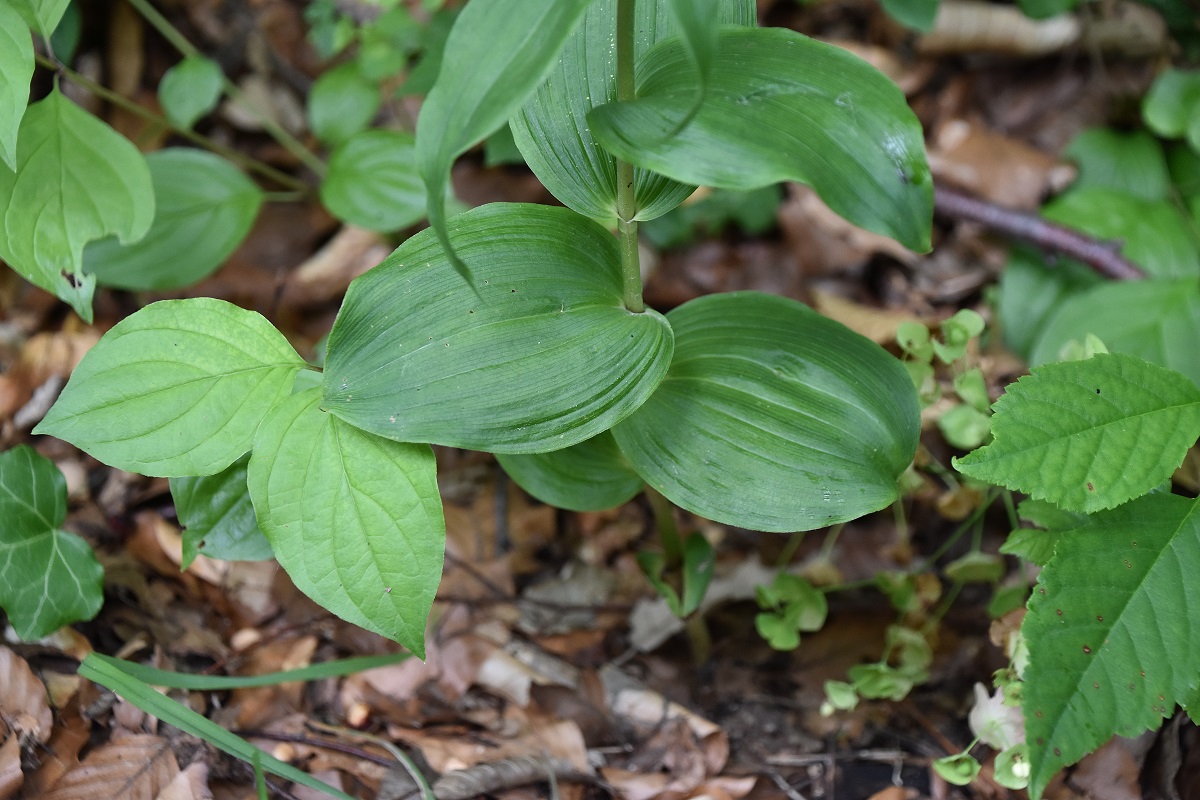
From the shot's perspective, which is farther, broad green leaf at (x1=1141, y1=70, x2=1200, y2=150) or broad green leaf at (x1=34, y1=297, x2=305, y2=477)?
broad green leaf at (x1=1141, y1=70, x2=1200, y2=150)

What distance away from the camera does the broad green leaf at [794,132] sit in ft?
3.43

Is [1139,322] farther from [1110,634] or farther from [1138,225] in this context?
[1110,634]

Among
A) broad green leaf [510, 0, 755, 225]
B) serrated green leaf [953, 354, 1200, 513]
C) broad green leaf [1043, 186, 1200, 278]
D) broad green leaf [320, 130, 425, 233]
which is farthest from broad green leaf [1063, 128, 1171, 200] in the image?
broad green leaf [320, 130, 425, 233]

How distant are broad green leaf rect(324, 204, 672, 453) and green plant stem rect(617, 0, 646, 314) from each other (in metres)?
0.07

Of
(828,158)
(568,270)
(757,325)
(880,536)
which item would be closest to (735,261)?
(880,536)

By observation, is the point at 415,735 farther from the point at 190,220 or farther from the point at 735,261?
the point at 735,261

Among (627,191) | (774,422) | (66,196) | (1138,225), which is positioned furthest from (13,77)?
(1138,225)

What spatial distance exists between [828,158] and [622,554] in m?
1.27

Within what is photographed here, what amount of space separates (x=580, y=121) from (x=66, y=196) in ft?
3.45

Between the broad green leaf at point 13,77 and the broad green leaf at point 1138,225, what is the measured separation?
2.51 metres

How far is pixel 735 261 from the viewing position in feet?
8.75

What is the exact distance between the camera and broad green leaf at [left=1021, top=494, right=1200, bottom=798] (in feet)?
3.93

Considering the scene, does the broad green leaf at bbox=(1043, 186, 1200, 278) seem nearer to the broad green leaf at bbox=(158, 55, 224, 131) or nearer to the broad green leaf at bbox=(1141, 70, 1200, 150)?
the broad green leaf at bbox=(1141, 70, 1200, 150)

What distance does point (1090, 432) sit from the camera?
1.31 m
